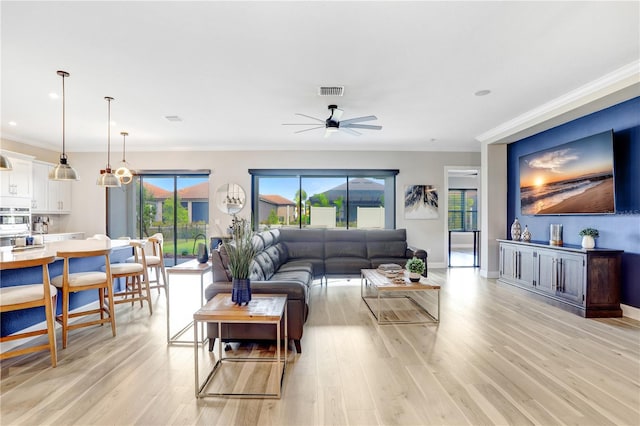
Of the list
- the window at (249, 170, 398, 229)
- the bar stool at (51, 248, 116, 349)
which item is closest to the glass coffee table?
the bar stool at (51, 248, 116, 349)

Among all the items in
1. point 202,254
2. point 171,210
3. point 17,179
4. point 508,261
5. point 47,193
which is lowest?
point 508,261

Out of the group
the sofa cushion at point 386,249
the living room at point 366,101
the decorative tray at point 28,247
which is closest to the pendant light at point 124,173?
the living room at point 366,101

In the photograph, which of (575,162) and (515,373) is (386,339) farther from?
(575,162)

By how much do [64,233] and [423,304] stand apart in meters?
7.50

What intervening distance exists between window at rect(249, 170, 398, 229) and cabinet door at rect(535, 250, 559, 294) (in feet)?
10.7

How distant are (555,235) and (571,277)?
3.03 ft

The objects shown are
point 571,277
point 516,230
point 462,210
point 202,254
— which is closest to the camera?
point 202,254

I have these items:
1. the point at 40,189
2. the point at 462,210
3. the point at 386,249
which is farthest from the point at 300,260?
the point at 462,210

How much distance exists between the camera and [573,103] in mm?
4016

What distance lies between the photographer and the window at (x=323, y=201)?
7453 mm

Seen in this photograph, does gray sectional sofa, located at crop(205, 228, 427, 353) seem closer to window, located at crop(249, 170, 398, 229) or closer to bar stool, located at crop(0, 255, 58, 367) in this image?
bar stool, located at crop(0, 255, 58, 367)

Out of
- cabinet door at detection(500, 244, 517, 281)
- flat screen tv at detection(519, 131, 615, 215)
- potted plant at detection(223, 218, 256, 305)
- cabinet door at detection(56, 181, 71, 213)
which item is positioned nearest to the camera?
potted plant at detection(223, 218, 256, 305)

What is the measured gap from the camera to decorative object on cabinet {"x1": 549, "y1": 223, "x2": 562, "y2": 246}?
15.3 ft

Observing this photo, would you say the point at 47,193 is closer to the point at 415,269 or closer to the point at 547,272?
the point at 415,269
